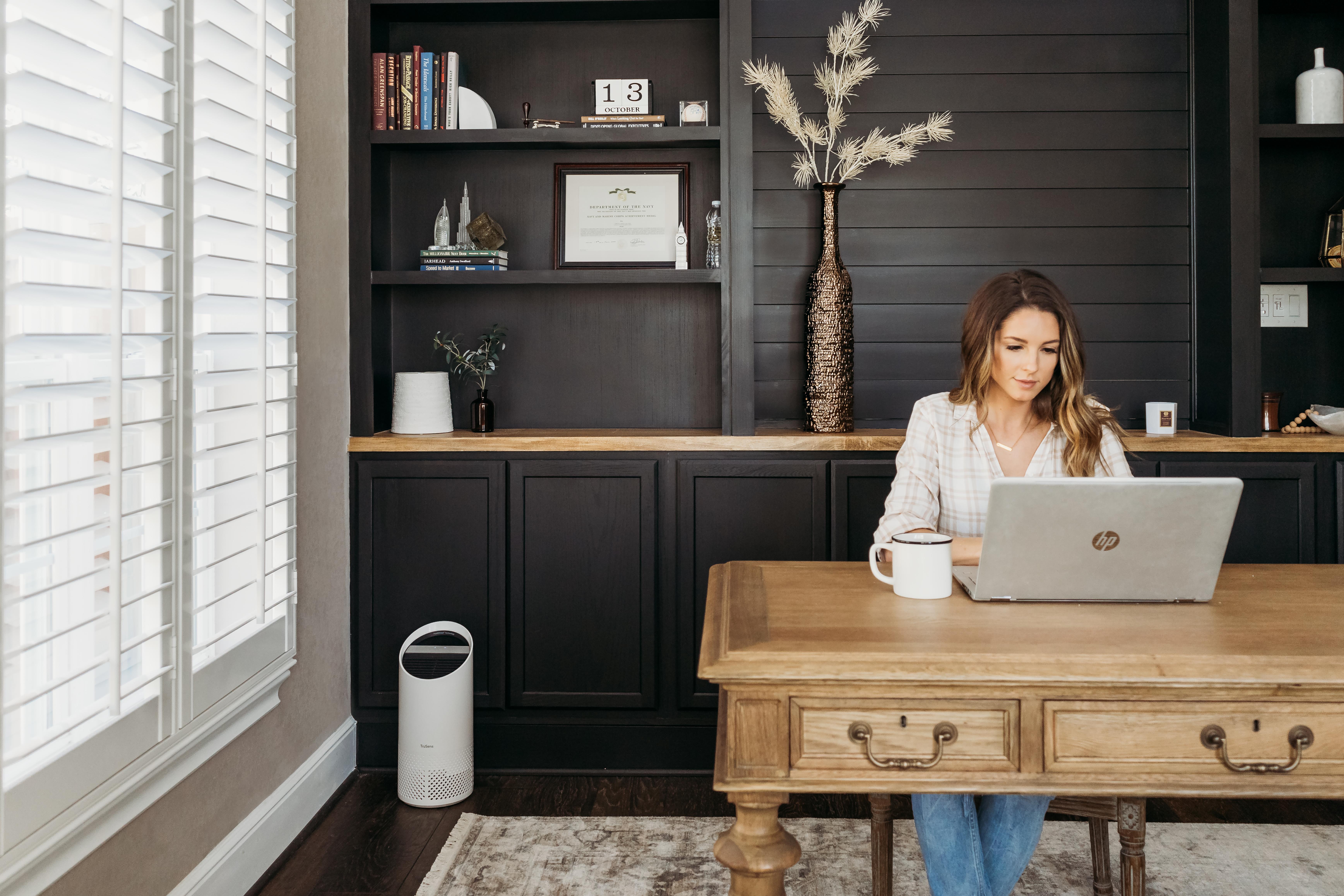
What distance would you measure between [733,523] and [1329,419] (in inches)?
70.4

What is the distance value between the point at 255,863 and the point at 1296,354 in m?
3.37

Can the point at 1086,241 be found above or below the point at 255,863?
above

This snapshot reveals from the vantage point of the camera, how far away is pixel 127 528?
1716 mm

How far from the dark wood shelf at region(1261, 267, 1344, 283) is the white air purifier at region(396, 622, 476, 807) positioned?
8.47 feet

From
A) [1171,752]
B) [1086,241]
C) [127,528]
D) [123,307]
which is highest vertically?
[1086,241]

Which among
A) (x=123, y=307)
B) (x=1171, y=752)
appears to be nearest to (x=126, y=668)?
(x=123, y=307)

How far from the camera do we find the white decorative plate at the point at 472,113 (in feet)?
10.1

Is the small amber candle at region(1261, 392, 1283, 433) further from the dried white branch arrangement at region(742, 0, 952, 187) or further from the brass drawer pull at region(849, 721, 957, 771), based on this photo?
the brass drawer pull at region(849, 721, 957, 771)

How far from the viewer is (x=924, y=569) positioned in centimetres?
159

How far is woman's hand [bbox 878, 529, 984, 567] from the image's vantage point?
188 centimetres

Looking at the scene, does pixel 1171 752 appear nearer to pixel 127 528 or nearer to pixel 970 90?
pixel 127 528

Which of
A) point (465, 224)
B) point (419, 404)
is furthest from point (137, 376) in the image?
point (465, 224)

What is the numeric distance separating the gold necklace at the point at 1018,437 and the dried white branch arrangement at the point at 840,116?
113cm

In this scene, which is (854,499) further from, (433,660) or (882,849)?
(433,660)
